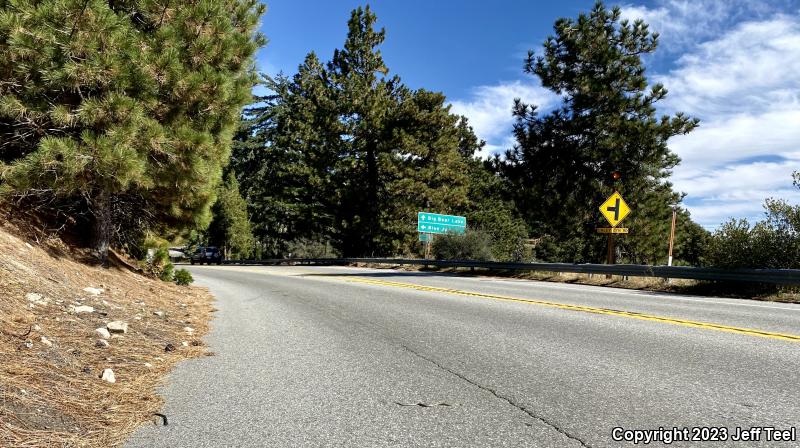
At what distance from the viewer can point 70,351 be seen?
4625 mm

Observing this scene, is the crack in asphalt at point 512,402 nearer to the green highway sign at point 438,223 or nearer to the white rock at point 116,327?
the white rock at point 116,327

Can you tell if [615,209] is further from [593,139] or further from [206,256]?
[206,256]

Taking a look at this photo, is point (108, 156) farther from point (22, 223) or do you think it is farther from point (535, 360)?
point (535, 360)

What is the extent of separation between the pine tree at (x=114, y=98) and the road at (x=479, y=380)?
3174 mm

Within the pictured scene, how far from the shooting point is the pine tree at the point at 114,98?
26.0 ft

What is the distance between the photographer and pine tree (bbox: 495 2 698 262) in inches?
866

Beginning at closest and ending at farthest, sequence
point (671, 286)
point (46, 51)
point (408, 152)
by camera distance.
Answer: point (46, 51) < point (671, 286) < point (408, 152)

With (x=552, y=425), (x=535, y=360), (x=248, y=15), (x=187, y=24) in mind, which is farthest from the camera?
(x=248, y=15)

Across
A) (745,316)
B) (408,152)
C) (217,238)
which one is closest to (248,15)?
(745,316)

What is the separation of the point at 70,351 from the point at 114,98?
4.78m

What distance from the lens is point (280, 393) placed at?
4352mm

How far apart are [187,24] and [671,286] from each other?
14694 mm

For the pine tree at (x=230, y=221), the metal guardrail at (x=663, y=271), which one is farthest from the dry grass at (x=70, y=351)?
the pine tree at (x=230, y=221)

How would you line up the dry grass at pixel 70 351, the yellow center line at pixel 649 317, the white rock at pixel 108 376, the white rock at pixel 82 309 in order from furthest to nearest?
1. the yellow center line at pixel 649 317
2. the white rock at pixel 82 309
3. the white rock at pixel 108 376
4. the dry grass at pixel 70 351
